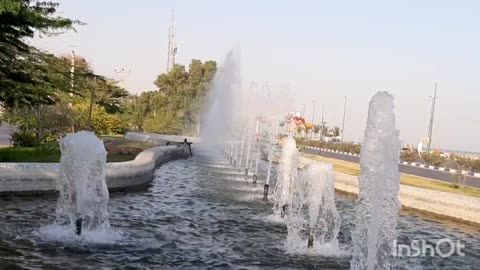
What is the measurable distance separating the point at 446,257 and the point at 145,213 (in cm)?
570

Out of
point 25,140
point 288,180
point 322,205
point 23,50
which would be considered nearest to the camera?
point 322,205

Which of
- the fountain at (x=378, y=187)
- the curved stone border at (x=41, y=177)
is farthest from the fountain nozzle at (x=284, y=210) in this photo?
the fountain at (x=378, y=187)

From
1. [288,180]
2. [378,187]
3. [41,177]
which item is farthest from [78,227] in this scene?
[288,180]

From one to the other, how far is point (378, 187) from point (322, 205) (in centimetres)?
416

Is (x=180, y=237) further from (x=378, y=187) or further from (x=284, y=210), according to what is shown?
(x=378, y=187)

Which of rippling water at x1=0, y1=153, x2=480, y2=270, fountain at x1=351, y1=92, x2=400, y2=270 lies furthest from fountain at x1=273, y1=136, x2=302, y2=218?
fountain at x1=351, y1=92, x2=400, y2=270

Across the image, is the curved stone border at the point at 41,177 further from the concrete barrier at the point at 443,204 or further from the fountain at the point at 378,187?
the fountain at the point at 378,187

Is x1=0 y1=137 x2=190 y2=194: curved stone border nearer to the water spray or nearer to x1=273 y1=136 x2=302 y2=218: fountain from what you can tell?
x1=273 y1=136 x2=302 y2=218: fountain

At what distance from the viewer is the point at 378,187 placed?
7566 mm

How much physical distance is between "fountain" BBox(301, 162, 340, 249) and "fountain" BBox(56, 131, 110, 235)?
355 cm

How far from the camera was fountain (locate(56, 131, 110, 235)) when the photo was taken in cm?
991

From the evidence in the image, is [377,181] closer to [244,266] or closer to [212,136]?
[244,266]

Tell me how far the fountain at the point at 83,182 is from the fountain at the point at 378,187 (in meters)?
4.44

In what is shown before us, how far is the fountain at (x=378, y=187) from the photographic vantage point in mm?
7328
